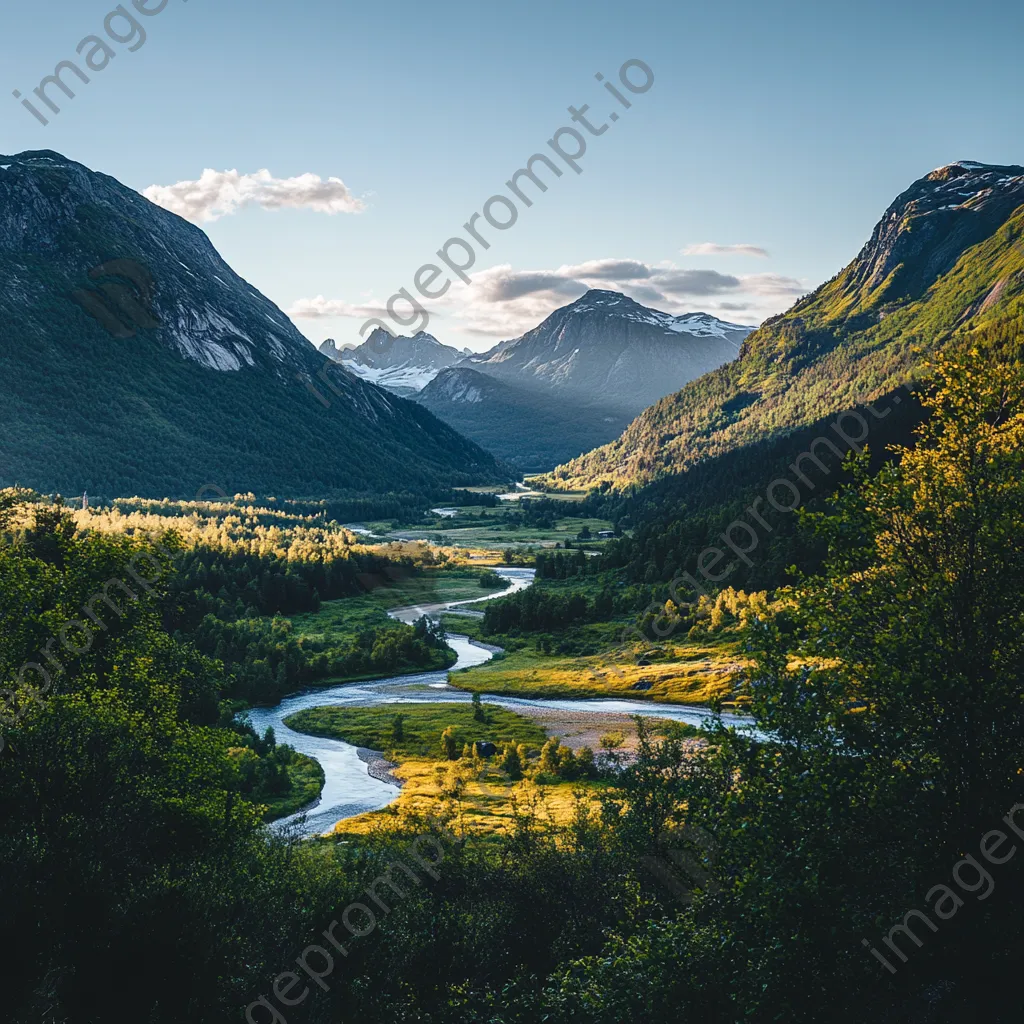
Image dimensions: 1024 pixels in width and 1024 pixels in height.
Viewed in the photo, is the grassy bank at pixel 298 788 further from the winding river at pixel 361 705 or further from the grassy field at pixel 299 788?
the winding river at pixel 361 705

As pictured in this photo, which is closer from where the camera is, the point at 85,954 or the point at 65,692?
the point at 85,954

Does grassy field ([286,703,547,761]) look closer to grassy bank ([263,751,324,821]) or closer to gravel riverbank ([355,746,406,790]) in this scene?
gravel riverbank ([355,746,406,790])

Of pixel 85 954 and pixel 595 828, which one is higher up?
pixel 595 828

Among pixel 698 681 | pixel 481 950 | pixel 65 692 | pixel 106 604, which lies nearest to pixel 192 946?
pixel 481 950

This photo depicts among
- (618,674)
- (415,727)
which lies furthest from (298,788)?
(618,674)

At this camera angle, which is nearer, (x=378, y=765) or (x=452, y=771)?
(x=452, y=771)

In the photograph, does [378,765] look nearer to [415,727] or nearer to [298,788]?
[415,727]

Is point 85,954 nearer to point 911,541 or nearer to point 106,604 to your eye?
point 106,604
